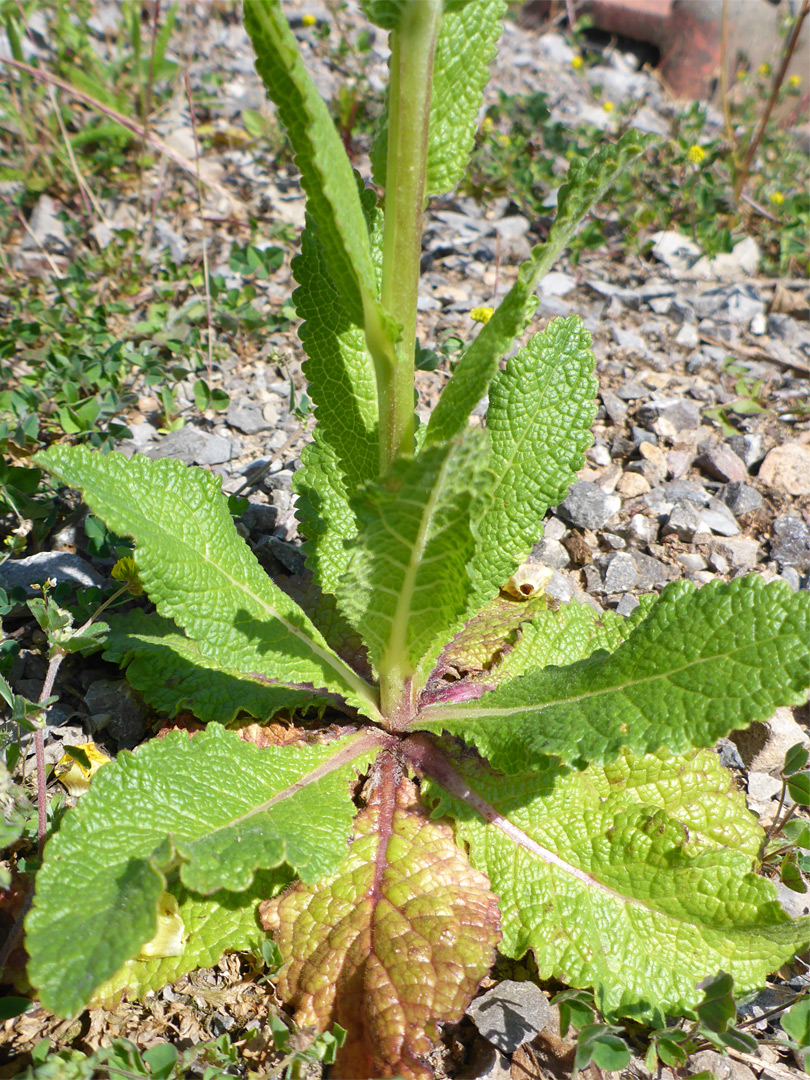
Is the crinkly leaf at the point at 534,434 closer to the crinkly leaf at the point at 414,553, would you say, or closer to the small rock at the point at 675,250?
the crinkly leaf at the point at 414,553

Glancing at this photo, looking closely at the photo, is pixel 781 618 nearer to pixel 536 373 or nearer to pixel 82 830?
pixel 536 373

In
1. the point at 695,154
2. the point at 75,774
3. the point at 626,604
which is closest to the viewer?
the point at 75,774

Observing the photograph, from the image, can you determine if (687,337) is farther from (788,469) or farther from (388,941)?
(388,941)

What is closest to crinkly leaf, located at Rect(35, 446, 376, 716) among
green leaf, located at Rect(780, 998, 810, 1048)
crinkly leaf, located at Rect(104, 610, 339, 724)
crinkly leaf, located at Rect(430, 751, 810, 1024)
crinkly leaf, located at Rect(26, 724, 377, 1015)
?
crinkly leaf, located at Rect(104, 610, 339, 724)

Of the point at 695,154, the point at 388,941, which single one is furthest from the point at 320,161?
the point at 695,154

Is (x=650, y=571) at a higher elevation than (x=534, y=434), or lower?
lower

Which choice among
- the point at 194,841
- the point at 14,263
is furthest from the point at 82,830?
the point at 14,263

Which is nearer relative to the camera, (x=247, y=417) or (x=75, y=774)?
(x=75, y=774)

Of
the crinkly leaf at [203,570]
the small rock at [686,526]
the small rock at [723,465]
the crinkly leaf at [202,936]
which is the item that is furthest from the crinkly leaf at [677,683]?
the small rock at [723,465]
